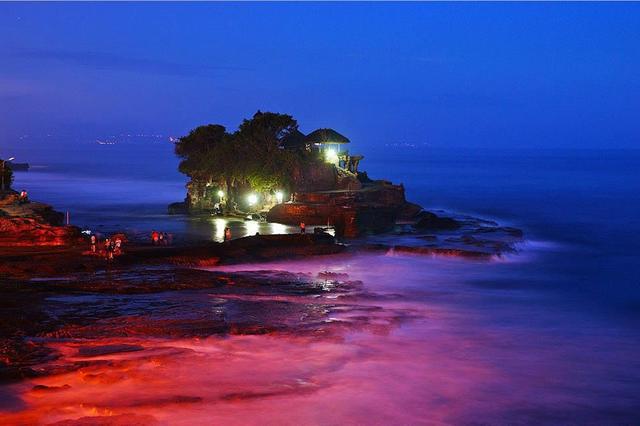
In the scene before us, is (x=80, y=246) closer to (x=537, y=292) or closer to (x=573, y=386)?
(x=537, y=292)

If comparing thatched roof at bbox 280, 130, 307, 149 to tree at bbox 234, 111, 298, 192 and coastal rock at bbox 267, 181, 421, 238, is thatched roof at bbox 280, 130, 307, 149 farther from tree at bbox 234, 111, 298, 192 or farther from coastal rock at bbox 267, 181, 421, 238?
coastal rock at bbox 267, 181, 421, 238

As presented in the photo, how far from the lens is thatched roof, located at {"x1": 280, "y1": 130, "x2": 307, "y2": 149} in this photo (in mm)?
52625

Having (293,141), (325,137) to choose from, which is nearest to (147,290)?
(293,141)

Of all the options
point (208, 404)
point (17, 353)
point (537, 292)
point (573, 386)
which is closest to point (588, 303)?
point (537, 292)

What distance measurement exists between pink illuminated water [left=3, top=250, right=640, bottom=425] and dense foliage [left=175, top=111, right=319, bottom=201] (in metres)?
25.6

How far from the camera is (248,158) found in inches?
1955

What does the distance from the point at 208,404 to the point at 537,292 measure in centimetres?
1820

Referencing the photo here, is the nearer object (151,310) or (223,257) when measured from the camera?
(151,310)

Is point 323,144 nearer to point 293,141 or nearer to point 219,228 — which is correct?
point 293,141

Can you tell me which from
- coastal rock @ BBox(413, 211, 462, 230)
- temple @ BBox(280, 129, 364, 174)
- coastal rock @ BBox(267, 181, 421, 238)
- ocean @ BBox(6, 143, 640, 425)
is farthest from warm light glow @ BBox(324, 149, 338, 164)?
ocean @ BBox(6, 143, 640, 425)

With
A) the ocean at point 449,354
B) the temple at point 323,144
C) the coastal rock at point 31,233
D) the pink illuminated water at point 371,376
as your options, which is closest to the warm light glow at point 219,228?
the ocean at point 449,354

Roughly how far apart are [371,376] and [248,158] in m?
33.3

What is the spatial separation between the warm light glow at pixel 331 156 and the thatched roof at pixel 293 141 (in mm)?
1871

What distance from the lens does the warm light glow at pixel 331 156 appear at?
5344 centimetres
